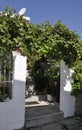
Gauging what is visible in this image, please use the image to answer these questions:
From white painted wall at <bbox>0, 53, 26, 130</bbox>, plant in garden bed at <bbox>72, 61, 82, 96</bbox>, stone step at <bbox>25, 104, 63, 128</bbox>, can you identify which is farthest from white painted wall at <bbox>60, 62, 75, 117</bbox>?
white painted wall at <bbox>0, 53, 26, 130</bbox>

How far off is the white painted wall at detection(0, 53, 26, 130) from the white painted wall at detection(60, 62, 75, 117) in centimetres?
246

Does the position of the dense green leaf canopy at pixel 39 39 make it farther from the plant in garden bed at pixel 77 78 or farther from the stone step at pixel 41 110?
the stone step at pixel 41 110

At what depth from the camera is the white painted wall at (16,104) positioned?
786 cm

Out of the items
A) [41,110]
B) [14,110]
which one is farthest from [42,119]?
[14,110]

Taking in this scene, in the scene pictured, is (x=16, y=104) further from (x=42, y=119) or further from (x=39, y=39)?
(x=39, y=39)

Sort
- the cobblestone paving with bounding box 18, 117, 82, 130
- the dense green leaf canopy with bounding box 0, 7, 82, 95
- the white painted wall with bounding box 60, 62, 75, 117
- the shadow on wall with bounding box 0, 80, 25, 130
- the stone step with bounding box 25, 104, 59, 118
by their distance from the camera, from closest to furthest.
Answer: the dense green leaf canopy with bounding box 0, 7, 82, 95, the shadow on wall with bounding box 0, 80, 25, 130, the cobblestone paving with bounding box 18, 117, 82, 130, the stone step with bounding box 25, 104, 59, 118, the white painted wall with bounding box 60, 62, 75, 117

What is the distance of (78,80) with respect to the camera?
33.7ft

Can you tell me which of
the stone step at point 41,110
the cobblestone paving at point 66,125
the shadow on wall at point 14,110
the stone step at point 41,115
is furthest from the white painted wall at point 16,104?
the cobblestone paving at point 66,125

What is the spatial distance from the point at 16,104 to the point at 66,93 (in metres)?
2.92

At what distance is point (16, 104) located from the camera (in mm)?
8172

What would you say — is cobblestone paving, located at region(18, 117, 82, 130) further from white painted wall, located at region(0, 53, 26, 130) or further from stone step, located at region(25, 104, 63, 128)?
white painted wall, located at region(0, 53, 26, 130)

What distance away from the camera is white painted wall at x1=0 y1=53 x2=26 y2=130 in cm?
786

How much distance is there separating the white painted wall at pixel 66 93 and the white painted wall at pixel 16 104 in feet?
8.08

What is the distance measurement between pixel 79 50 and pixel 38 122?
3662 mm
